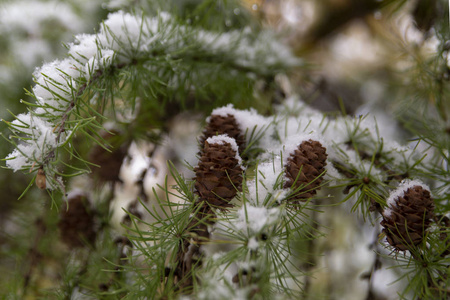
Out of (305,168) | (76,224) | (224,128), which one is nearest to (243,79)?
(224,128)

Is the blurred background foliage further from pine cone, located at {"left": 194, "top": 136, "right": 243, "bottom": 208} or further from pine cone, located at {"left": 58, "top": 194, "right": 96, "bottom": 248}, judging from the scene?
pine cone, located at {"left": 194, "top": 136, "right": 243, "bottom": 208}

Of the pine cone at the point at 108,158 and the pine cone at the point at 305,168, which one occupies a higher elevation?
the pine cone at the point at 108,158

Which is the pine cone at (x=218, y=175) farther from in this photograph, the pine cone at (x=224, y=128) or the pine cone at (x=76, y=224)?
the pine cone at (x=76, y=224)

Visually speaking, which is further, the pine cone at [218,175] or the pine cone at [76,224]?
the pine cone at [76,224]

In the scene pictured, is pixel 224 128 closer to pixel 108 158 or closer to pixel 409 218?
pixel 409 218

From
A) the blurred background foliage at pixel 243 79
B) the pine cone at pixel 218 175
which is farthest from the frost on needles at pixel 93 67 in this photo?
the pine cone at pixel 218 175

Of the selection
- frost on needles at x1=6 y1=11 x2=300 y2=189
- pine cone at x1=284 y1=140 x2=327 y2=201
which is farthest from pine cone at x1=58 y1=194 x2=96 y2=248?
pine cone at x1=284 y1=140 x2=327 y2=201
